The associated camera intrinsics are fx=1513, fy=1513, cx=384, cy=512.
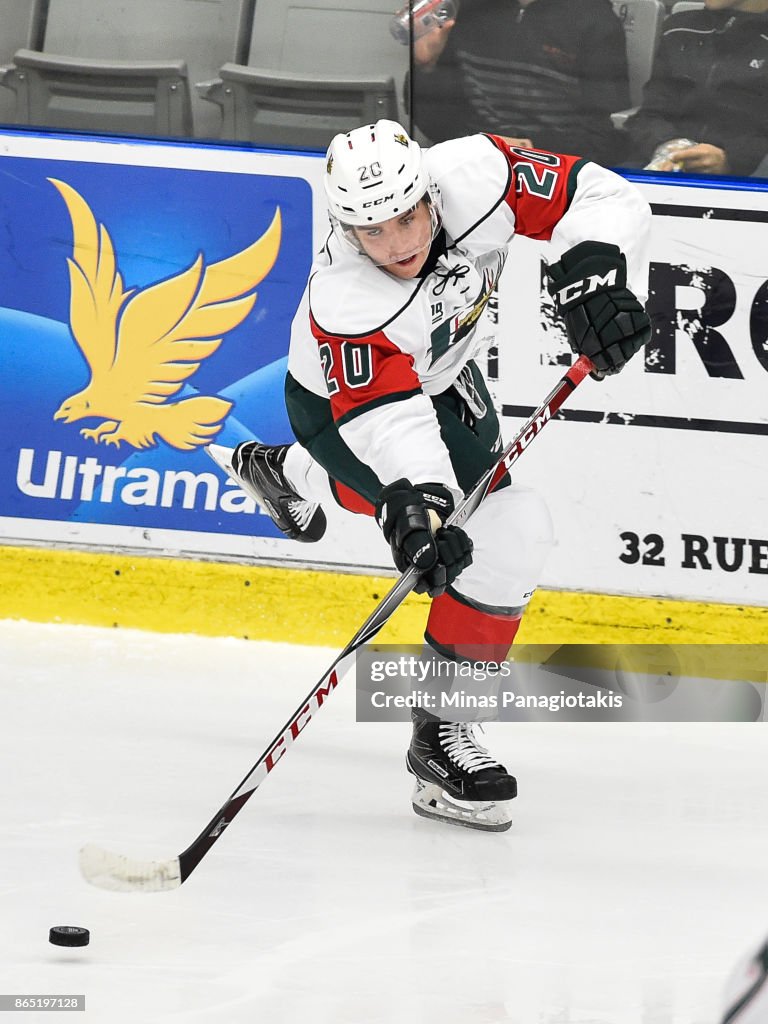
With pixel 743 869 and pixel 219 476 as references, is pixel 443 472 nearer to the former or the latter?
pixel 743 869

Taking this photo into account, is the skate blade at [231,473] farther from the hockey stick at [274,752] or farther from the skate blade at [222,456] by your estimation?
the hockey stick at [274,752]

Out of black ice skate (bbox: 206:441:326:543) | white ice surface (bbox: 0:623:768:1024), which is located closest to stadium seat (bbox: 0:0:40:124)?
black ice skate (bbox: 206:441:326:543)

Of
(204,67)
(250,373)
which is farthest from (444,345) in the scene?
(204,67)

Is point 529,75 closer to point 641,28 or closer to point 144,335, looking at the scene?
point 641,28

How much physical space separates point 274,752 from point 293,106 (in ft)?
6.30

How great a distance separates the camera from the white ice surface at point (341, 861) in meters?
1.97

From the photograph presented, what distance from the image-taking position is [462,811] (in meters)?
2.69

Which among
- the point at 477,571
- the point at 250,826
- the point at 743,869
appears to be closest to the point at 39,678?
the point at 250,826

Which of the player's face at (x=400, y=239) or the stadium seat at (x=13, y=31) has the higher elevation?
the stadium seat at (x=13, y=31)

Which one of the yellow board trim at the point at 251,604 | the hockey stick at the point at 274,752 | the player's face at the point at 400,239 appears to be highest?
the player's face at the point at 400,239

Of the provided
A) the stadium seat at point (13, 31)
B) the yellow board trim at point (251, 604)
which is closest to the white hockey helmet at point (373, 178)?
the yellow board trim at point (251, 604)

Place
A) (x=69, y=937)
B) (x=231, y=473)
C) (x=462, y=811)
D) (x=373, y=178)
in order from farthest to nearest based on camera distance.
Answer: (x=231, y=473) → (x=462, y=811) → (x=373, y=178) → (x=69, y=937)

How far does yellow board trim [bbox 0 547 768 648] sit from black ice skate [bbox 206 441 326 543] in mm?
272

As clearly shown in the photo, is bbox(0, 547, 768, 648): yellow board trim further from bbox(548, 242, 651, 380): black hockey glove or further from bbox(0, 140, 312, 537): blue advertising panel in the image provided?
bbox(548, 242, 651, 380): black hockey glove
